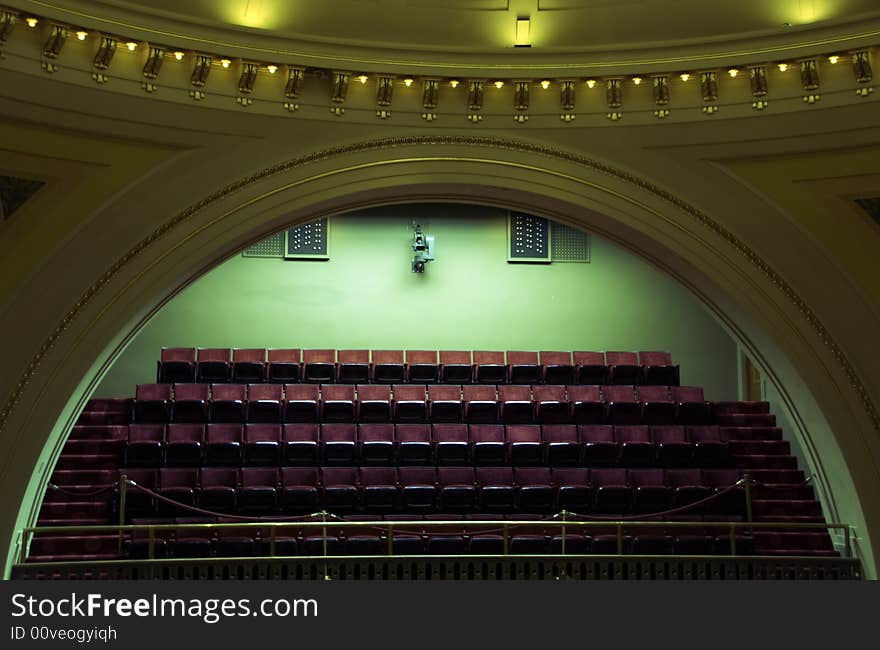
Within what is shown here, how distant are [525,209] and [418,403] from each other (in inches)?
135

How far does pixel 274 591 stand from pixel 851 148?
6004 millimetres

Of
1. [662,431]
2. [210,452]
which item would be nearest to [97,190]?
[210,452]

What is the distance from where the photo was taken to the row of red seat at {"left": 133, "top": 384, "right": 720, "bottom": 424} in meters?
12.1

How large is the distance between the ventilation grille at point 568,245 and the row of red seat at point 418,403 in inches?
84.6

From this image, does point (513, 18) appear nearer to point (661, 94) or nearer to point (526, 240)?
point (661, 94)

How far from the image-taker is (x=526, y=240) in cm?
1462

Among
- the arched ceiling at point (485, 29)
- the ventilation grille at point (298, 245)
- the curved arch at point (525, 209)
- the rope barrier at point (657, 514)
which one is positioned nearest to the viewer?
the arched ceiling at point (485, 29)

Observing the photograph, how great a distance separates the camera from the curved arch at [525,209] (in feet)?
28.1

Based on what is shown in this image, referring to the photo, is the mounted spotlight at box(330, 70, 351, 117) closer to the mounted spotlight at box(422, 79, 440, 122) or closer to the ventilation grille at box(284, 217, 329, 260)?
the mounted spotlight at box(422, 79, 440, 122)

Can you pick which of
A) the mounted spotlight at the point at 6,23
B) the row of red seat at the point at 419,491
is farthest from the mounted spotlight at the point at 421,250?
the mounted spotlight at the point at 6,23

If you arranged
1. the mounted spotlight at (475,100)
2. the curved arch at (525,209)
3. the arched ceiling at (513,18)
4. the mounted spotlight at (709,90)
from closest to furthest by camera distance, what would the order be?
the curved arch at (525,209)
the mounted spotlight at (709,90)
the mounted spotlight at (475,100)
the arched ceiling at (513,18)

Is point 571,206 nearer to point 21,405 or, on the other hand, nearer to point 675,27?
point 675,27

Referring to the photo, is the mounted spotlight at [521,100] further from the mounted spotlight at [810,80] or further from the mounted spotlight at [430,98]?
the mounted spotlight at [810,80]

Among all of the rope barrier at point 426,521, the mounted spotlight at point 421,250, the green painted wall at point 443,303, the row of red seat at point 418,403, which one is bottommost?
the rope barrier at point 426,521
